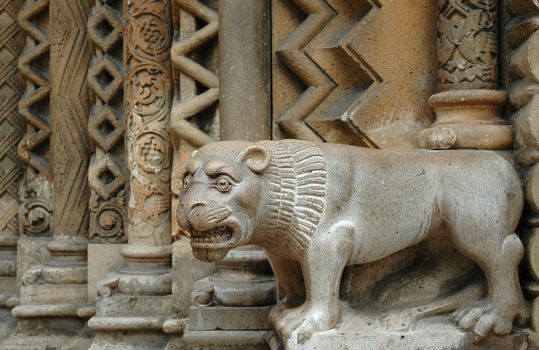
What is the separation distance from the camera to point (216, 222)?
1.89 meters

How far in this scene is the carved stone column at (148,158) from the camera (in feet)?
9.15

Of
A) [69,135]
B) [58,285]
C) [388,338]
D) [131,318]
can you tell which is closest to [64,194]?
[69,135]

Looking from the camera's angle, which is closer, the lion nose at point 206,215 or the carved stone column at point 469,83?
the lion nose at point 206,215

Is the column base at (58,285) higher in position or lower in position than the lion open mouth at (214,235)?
lower

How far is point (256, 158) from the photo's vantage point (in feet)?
6.49

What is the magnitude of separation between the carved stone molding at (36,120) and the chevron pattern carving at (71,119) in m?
0.14

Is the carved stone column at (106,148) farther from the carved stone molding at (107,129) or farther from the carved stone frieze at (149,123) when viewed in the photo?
the carved stone frieze at (149,123)

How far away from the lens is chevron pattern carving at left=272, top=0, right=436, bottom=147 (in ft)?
7.84

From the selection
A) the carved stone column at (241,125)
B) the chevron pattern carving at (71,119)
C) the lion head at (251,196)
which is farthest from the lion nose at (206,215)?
the chevron pattern carving at (71,119)

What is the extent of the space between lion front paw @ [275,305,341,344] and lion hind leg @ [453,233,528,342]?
36 cm

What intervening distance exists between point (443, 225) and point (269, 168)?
54 centimetres

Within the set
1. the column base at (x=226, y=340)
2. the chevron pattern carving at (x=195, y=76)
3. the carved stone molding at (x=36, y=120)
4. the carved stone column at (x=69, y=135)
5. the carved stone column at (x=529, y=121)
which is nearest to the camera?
the carved stone column at (x=529, y=121)

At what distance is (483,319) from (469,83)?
2.30ft

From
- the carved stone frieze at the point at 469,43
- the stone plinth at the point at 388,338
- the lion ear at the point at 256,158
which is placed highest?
the carved stone frieze at the point at 469,43
